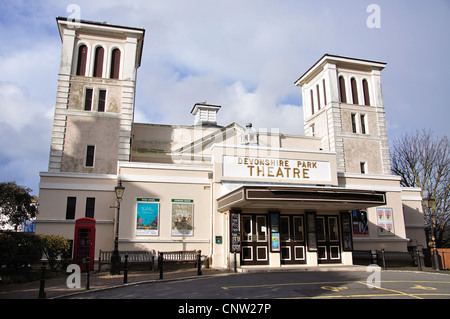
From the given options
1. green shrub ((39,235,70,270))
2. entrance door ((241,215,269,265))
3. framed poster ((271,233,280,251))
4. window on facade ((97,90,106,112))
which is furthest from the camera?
window on facade ((97,90,106,112))

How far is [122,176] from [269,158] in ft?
28.0

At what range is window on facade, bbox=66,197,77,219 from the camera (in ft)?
70.1

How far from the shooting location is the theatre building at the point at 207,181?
756 inches

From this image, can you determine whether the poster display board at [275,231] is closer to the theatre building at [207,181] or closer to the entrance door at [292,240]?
the theatre building at [207,181]

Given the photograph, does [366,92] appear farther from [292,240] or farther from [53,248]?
[53,248]

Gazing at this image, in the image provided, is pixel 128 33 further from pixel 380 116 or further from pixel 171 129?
pixel 380 116

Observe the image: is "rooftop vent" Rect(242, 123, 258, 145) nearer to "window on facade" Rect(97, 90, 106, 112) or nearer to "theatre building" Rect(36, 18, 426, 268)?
"theatre building" Rect(36, 18, 426, 268)

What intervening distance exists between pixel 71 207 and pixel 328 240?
1496 cm

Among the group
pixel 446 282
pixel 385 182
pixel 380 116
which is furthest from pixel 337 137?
pixel 446 282

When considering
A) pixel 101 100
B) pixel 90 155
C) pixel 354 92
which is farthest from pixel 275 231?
pixel 354 92

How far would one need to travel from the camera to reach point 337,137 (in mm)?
32062

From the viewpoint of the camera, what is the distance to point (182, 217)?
68.5 feet

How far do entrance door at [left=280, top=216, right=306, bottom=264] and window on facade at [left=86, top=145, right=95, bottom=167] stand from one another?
14.2 m

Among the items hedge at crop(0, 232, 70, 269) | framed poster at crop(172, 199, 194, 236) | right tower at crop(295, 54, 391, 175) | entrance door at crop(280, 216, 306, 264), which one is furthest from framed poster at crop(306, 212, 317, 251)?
hedge at crop(0, 232, 70, 269)
